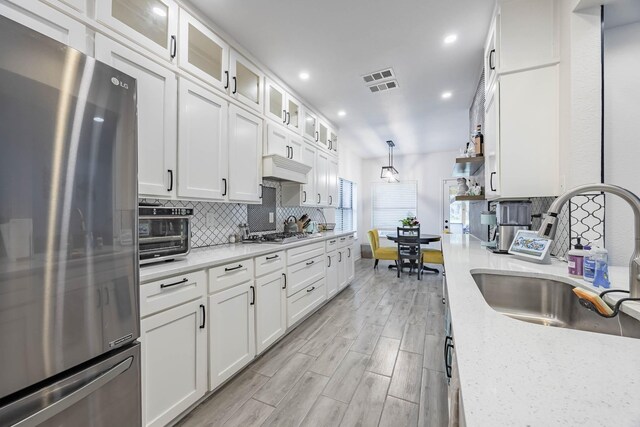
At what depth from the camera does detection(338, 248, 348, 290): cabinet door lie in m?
3.85

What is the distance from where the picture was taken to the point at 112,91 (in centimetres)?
101

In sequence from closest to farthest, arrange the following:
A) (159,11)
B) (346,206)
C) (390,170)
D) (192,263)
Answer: (192,263), (159,11), (390,170), (346,206)

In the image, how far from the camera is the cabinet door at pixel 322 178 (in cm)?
Answer: 391

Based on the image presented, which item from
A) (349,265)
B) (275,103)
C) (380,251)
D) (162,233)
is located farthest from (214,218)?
(380,251)

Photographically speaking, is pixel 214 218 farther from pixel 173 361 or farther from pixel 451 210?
pixel 451 210

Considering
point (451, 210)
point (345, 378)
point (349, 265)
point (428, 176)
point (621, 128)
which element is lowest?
point (345, 378)

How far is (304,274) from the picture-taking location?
2867 mm

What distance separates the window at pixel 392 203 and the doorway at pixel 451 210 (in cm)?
68

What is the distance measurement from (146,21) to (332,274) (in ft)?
10.2

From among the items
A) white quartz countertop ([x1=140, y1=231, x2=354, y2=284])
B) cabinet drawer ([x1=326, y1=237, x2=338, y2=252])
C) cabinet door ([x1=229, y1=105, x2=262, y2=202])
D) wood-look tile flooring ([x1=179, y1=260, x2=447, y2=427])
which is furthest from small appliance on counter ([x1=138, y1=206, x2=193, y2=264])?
cabinet drawer ([x1=326, y1=237, x2=338, y2=252])

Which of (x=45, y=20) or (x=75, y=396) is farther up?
(x=45, y=20)

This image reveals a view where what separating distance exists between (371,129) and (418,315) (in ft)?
10.7

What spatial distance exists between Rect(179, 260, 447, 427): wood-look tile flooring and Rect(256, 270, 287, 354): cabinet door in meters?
0.15

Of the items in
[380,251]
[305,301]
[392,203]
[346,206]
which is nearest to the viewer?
[305,301]
